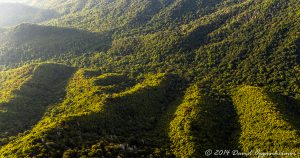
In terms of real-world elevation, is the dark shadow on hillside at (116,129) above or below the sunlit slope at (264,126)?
above

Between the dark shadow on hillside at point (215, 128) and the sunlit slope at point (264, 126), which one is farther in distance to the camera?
the dark shadow on hillside at point (215, 128)

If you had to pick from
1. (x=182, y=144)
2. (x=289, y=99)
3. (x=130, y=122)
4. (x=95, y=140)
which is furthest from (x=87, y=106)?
(x=289, y=99)

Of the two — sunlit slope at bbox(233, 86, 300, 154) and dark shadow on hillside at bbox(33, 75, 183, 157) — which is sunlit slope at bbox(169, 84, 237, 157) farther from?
dark shadow on hillside at bbox(33, 75, 183, 157)

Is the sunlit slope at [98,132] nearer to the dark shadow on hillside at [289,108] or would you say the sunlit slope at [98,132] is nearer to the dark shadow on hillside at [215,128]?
the dark shadow on hillside at [215,128]

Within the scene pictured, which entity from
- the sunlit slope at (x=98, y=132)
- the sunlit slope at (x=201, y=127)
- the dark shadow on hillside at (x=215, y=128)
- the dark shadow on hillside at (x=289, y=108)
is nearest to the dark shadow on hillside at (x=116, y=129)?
the sunlit slope at (x=98, y=132)

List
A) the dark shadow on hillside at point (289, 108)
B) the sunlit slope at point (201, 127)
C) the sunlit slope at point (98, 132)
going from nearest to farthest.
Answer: the sunlit slope at point (98, 132) → the sunlit slope at point (201, 127) → the dark shadow on hillside at point (289, 108)

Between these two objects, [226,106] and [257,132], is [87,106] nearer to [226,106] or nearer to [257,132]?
[226,106]

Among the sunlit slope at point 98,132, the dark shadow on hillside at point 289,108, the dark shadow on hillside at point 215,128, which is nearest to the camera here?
the sunlit slope at point 98,132
